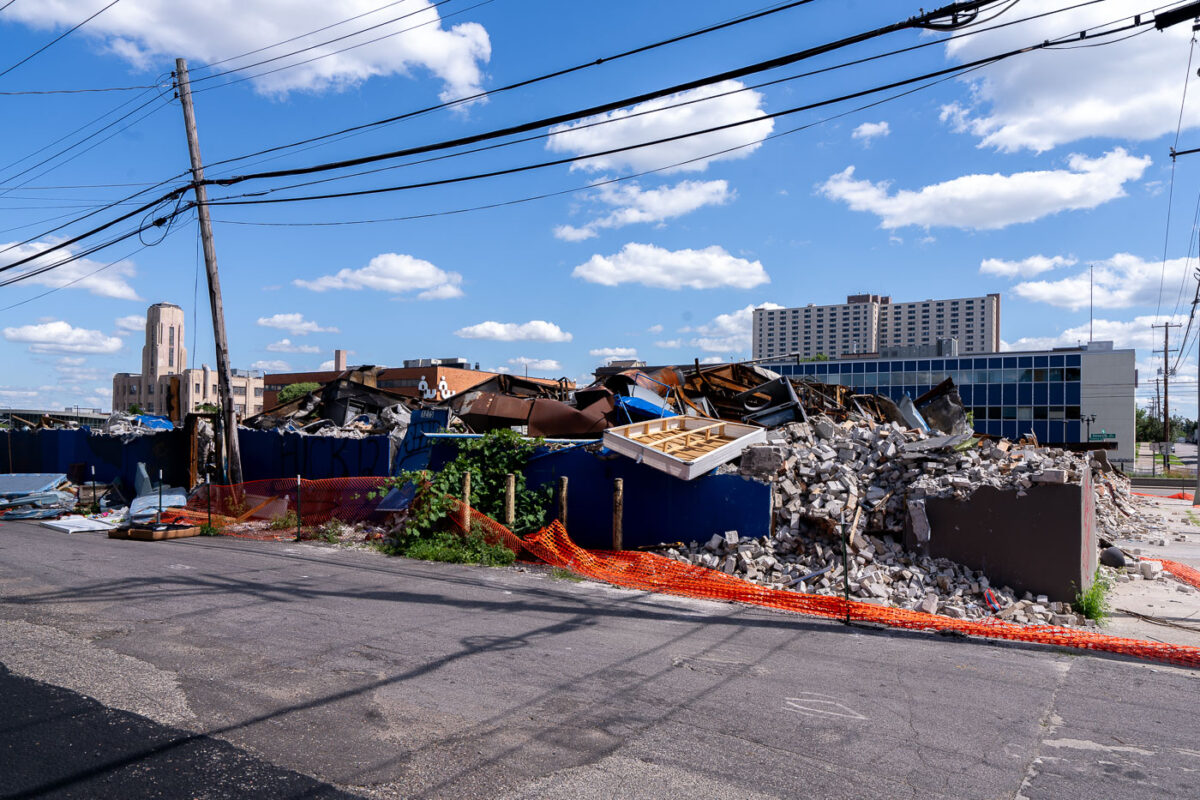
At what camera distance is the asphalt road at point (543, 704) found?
14.4ft

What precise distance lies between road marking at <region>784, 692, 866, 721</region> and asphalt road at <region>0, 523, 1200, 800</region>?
1.0 inches

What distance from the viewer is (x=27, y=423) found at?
31656 millimetres

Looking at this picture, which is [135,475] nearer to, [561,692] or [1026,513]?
[561,692]

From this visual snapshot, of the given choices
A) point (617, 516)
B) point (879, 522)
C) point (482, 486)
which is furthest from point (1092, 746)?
point (482, 486)

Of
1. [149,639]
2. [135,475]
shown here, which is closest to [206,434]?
[135,475]

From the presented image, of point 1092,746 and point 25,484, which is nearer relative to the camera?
point 1092,746

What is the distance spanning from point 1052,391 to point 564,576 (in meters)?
69.3

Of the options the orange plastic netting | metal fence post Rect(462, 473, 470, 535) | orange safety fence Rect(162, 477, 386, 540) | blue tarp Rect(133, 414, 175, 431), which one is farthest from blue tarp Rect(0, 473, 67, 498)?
metal fence post Rect(462, 473, 470, 535)

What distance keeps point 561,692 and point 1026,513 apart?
24.0ft

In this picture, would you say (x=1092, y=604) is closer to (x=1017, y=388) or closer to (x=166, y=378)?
(x=1017, y=388)

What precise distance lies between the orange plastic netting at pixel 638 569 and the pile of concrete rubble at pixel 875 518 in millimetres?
556

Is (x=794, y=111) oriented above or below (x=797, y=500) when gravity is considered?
above

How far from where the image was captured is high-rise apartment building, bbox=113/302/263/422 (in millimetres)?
110700

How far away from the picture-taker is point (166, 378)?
387 feet
